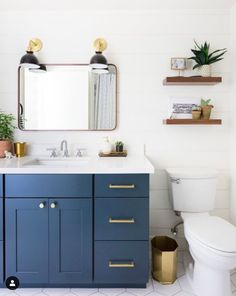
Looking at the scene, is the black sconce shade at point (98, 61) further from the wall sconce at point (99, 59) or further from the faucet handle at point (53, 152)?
the faucet handle at point (53, 152)

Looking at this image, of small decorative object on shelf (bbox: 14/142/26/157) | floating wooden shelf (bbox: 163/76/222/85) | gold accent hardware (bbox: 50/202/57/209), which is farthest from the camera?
small decorative object on shelf (bbox: 14/142/26/157)

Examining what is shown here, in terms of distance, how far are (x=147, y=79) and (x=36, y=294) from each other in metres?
1.88

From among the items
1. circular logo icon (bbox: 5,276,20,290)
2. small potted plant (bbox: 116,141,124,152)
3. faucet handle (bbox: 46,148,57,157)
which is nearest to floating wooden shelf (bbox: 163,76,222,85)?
small potted plant (bbox: 116,141,124,152)

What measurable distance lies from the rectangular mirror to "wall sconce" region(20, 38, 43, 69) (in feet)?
0.54

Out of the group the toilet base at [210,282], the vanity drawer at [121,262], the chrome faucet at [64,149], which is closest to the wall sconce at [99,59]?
the chrome faucet at [64,149]

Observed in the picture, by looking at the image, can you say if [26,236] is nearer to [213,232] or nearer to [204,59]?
[213,232]

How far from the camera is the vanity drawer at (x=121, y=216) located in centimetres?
181

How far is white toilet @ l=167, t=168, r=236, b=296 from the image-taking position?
1.64 meters

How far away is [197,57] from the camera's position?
230 centimetres

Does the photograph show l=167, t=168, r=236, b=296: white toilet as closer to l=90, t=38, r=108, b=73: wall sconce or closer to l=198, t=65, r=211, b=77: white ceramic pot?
l=198, t=65, r=211, b=77: white ceramic pot

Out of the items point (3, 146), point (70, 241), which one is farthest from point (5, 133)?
point (70, 241)

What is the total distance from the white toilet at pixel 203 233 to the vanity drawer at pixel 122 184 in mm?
423

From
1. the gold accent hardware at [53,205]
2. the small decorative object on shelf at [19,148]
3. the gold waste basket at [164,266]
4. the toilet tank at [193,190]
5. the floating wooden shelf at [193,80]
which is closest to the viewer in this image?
the gold accent hardware at [53,205]

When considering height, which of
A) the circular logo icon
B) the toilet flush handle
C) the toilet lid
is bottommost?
the circular logo icon
